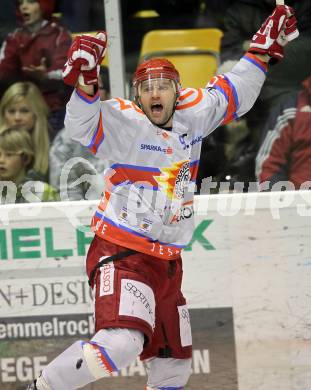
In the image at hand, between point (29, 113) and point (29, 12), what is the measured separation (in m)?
0.57

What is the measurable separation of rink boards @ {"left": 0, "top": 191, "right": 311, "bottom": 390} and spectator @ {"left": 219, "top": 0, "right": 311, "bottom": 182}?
67cm

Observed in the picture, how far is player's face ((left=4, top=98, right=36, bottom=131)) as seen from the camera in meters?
4.77

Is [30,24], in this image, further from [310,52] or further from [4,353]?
[4,353]

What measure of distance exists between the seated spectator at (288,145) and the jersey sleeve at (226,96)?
3.01 feet

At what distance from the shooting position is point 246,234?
400 centimetres

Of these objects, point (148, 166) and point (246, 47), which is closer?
point (148, 166)

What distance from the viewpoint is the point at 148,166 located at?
3.24 m

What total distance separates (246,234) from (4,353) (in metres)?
1.26

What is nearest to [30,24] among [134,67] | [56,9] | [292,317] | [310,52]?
[56,9]

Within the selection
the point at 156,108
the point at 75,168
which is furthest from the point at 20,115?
the point at 156,108

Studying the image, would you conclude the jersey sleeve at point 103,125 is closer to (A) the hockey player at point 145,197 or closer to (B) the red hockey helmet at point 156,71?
(A) the hockey player at point 145,197

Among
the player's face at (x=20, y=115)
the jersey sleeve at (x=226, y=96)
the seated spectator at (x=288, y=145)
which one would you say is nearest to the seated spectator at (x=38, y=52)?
the player's face at (x=20, y=115)

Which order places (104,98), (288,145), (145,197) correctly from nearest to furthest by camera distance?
(145,197), (288,145), (104,98)

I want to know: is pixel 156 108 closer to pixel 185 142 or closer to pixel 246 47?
pixel 185 142
